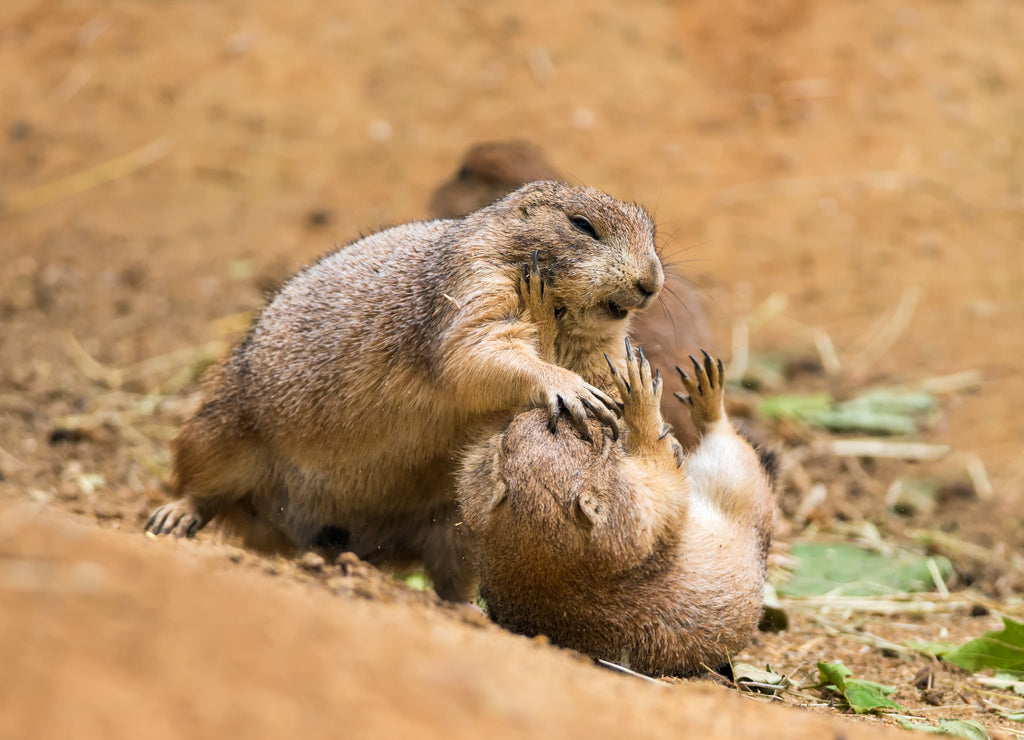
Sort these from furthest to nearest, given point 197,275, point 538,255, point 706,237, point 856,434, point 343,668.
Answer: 1. point 706,237
2. point 197,275
3. point 856,434
4. point 538,255
5. point 343,668

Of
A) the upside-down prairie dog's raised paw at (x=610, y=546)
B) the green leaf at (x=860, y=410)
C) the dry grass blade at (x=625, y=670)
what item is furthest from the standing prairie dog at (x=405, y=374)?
the green leaf at (x=860, y=410)

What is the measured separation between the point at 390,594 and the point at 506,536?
1.82 ft

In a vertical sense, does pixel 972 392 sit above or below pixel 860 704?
below

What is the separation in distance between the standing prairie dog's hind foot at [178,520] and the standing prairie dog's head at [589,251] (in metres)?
2.21

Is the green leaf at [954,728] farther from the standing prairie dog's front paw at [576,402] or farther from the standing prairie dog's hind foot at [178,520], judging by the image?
the standing prairie dog's hind foot at [178,520]

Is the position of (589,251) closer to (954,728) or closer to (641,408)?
(641,408)

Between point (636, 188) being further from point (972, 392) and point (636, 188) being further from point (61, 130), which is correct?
point (61, 130)

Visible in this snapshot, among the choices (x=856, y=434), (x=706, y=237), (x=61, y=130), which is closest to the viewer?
(x=856, y=434)

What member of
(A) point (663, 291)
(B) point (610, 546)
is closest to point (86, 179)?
(A) point (663, 291)

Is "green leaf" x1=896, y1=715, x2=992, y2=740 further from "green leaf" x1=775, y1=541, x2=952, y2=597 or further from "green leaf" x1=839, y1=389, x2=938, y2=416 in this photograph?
"green leaf" x1=839, y1=389, x2=938, y2=416

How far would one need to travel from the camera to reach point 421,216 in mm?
10562

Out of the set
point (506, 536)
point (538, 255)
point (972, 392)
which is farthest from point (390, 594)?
point (972, 392)

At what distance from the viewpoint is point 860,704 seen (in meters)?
4.24

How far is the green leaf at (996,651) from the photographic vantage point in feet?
16.1
